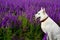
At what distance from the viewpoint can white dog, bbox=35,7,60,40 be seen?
4.98 metres

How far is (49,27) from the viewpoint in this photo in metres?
5.02

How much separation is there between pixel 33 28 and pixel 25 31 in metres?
0.15

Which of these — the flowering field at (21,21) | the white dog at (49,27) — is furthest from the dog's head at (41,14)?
the flowering field at (21,21)

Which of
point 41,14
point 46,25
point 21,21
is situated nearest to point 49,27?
point 46,25

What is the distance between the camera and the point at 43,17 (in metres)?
5.04

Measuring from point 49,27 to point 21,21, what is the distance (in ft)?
1.57

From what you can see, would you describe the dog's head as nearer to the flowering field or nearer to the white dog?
the white dog

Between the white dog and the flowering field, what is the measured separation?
5.0 inches

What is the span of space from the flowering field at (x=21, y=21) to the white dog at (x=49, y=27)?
126 mm

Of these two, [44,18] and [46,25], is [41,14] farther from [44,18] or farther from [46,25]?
[46,25]

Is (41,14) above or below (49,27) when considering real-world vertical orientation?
above

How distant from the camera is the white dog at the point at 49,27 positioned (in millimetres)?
4984

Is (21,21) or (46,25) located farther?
(21,21)

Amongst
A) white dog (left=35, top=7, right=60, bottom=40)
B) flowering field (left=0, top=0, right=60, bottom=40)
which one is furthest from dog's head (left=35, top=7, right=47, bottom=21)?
flowering field (left=0, top=0, right=60, bottom=40)
